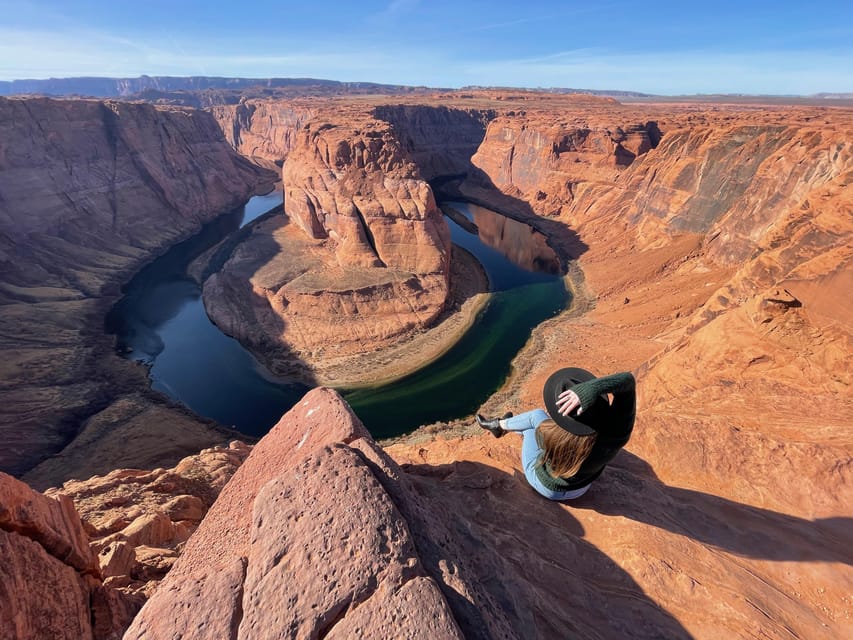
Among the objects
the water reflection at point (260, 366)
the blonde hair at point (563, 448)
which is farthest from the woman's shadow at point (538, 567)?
the water reflection at point (260, 366)

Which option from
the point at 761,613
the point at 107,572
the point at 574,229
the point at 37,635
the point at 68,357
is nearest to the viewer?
the point at 37,635

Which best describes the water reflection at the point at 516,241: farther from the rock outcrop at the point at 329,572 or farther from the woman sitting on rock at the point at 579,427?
the rock outcrop at the point at 329,572

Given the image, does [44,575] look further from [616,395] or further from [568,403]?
[616,395]

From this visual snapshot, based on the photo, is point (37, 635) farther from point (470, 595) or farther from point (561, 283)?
point (561, 283)

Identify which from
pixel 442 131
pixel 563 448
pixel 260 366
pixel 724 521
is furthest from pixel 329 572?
pixel 442 131

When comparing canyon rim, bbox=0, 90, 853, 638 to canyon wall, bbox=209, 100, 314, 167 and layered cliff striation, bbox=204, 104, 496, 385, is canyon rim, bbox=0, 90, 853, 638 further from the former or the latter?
canyon wall, bbox=209, 100, 314, 167

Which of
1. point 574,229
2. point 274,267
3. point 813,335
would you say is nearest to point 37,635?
point 813,335
